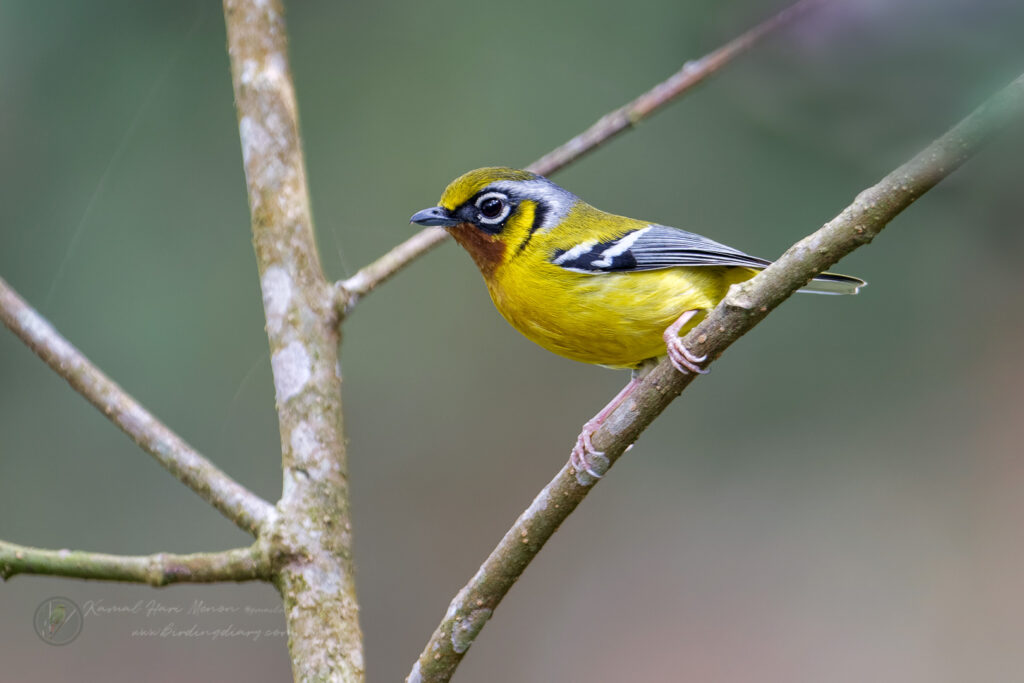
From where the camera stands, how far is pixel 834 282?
10.3ft

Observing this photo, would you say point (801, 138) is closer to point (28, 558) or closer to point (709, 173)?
point (709, 173)

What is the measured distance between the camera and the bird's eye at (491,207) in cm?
350

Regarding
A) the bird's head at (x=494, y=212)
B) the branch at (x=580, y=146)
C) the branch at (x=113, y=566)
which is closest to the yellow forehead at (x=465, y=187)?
the bird's head at (x=494, y=212)

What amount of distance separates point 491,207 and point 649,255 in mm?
656

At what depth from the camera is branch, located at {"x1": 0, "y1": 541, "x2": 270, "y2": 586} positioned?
261cm

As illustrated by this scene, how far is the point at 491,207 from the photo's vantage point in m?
3.53

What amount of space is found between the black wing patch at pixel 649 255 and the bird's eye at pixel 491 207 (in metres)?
0.31

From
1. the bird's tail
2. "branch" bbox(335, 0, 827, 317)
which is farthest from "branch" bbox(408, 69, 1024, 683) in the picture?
"branch" bbox(335, 0, 827, 317)

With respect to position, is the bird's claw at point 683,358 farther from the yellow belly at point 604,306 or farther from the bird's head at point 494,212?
the bird's head at point 494,212

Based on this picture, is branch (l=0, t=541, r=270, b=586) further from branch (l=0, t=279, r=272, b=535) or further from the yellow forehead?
the yellow forehead

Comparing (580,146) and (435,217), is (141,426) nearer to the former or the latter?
(435,217)

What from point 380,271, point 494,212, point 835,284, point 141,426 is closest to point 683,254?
point 835,284

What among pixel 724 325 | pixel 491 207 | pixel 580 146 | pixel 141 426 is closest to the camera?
pixel 724 325

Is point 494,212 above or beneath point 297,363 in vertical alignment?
above
